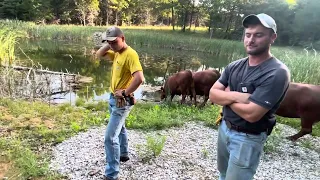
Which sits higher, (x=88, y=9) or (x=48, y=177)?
(x=88, y=9)

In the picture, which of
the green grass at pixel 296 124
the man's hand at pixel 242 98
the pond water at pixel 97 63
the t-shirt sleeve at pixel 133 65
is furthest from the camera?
the pond water at pixel 97 63

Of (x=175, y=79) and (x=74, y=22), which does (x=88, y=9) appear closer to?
(x=74, y=22)

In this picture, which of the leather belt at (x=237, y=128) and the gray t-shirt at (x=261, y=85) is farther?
the leather belt at (x=237, y=128)

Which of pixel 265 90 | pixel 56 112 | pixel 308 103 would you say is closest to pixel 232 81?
pixel 265 90

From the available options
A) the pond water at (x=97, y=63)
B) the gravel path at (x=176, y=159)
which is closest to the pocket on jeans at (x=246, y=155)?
the gravel path at (x=176, y=159)

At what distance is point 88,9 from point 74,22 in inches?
147

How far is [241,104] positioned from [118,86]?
5.30 feet

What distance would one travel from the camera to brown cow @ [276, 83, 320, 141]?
4945 millimetres

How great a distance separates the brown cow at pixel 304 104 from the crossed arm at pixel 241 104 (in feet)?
10.3

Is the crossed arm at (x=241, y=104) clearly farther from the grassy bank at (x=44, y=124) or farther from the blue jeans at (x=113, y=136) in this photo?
the grassy bank at (x=44, y=124)

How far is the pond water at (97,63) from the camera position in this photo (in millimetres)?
9758

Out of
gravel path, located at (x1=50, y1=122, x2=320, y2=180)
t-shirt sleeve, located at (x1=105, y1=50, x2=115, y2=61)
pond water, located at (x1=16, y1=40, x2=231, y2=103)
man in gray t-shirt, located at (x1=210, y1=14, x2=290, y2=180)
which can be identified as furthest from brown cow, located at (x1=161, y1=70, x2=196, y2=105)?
man in gray t-shirt, located at (x1=210, y1=14, x2=290, y2=180)

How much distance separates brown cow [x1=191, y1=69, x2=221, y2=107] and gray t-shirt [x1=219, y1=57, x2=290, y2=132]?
18.3ft

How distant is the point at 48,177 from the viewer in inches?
138
